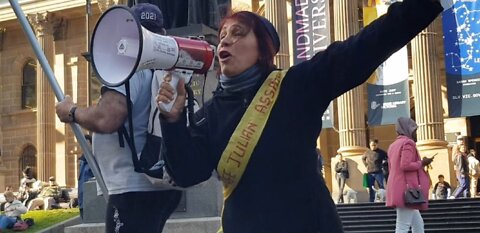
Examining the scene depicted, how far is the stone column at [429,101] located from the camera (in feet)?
82.9

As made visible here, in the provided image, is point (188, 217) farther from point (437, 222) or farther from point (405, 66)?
point (405, 66)

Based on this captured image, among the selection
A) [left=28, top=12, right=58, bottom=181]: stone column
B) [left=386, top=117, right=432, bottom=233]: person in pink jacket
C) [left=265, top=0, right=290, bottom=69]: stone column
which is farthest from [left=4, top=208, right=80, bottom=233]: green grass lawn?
[left=28, top=12, right=58, bottom=181]: stone column

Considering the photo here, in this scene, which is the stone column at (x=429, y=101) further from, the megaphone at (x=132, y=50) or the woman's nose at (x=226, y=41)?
the woman's nose at (x=226, y=41)

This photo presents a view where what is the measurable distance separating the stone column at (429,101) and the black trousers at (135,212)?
2210cm

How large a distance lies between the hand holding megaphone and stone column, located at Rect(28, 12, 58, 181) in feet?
117

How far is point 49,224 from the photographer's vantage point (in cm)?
1426

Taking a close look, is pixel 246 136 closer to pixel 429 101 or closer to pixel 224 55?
pixel 224 55

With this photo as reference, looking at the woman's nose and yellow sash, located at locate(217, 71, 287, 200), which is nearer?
yellow sash, located at locate(217, 71, 287, 200)

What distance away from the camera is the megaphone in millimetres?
2742

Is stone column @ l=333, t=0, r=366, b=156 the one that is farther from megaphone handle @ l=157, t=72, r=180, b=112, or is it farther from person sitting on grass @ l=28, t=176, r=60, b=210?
megaphone handle @ l=157, t=72, r=180, b=112

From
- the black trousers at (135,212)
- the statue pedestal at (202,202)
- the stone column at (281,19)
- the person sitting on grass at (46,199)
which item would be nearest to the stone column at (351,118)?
the stone column at (281,19)

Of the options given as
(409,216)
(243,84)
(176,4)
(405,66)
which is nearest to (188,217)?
(176,4)

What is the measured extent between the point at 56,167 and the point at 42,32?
23.1 ft

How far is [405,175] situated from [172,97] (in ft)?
20.3
